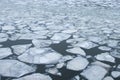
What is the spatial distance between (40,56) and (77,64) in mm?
592

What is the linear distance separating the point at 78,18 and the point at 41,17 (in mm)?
1015

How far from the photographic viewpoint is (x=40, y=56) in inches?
120

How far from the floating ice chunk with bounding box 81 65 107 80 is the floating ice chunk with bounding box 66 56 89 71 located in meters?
0.09

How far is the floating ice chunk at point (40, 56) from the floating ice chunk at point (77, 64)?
0.22 m

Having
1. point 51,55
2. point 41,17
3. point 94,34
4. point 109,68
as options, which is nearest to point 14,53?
point 51,55

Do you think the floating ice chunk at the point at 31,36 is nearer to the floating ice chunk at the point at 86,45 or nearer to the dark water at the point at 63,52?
the dark water at the point at 63,52

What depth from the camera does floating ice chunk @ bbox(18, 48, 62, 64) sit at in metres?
2.91

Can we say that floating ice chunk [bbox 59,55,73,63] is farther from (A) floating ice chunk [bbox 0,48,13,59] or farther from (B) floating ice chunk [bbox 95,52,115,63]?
(A) floating ice chunk [bbox 0,48,13,59]

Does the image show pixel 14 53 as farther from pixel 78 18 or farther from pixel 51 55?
pixel 78 18

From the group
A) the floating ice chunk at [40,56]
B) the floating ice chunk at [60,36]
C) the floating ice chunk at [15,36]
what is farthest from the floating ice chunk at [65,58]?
the floating ice chunk at [15,36]

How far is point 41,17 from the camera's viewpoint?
5.52 meters

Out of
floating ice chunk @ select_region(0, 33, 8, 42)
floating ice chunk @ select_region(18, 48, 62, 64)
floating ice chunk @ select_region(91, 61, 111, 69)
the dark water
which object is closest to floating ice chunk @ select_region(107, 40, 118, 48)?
the dark water

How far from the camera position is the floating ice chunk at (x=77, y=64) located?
2.75 metres

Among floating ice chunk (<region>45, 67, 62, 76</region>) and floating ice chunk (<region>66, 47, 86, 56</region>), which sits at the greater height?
floating ice chunk (<region>66, 47, 86, 56</region>)
